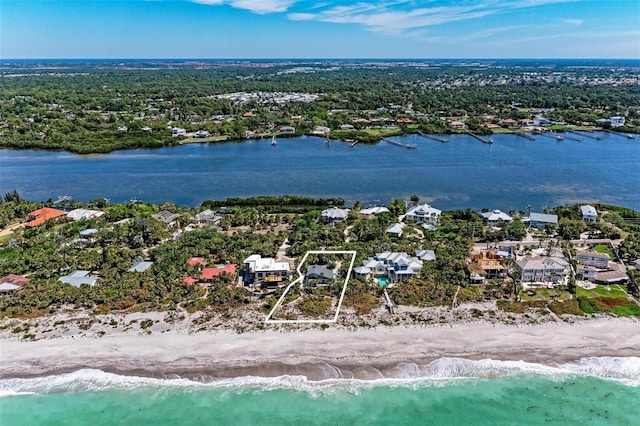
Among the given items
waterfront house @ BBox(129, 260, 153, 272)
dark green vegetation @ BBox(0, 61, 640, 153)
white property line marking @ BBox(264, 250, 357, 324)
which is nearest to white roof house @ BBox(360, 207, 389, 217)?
white property line marking @ BBox(264, 250, 357, 324)

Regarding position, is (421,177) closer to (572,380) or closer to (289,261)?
(289,261)

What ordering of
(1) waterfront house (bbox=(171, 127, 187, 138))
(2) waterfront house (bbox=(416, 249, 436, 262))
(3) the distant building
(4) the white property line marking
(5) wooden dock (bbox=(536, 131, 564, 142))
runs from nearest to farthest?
(4) the white property line marking, (2) waterfront house (bbox=(416, 249, 436, 262)), (3) the distant building, (5) wooden dock (bbox=(536, 131, 564, 142)), (1) waterfront house (bbox=(171, 127, 187, 138))

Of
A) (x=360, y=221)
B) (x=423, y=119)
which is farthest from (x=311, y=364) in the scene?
(x=423, y=119)

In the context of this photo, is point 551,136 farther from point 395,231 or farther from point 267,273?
point 267,273

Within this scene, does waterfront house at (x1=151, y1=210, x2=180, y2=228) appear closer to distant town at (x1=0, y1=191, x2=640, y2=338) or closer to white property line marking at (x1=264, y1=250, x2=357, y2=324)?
distant town at (x1=0, y1=191, x2=640, y2=338)

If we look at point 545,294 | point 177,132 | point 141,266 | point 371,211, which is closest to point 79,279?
point 141,266

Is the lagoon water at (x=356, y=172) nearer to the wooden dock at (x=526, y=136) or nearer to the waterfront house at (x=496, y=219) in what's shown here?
the wooden dock at (x=526, y=136)
